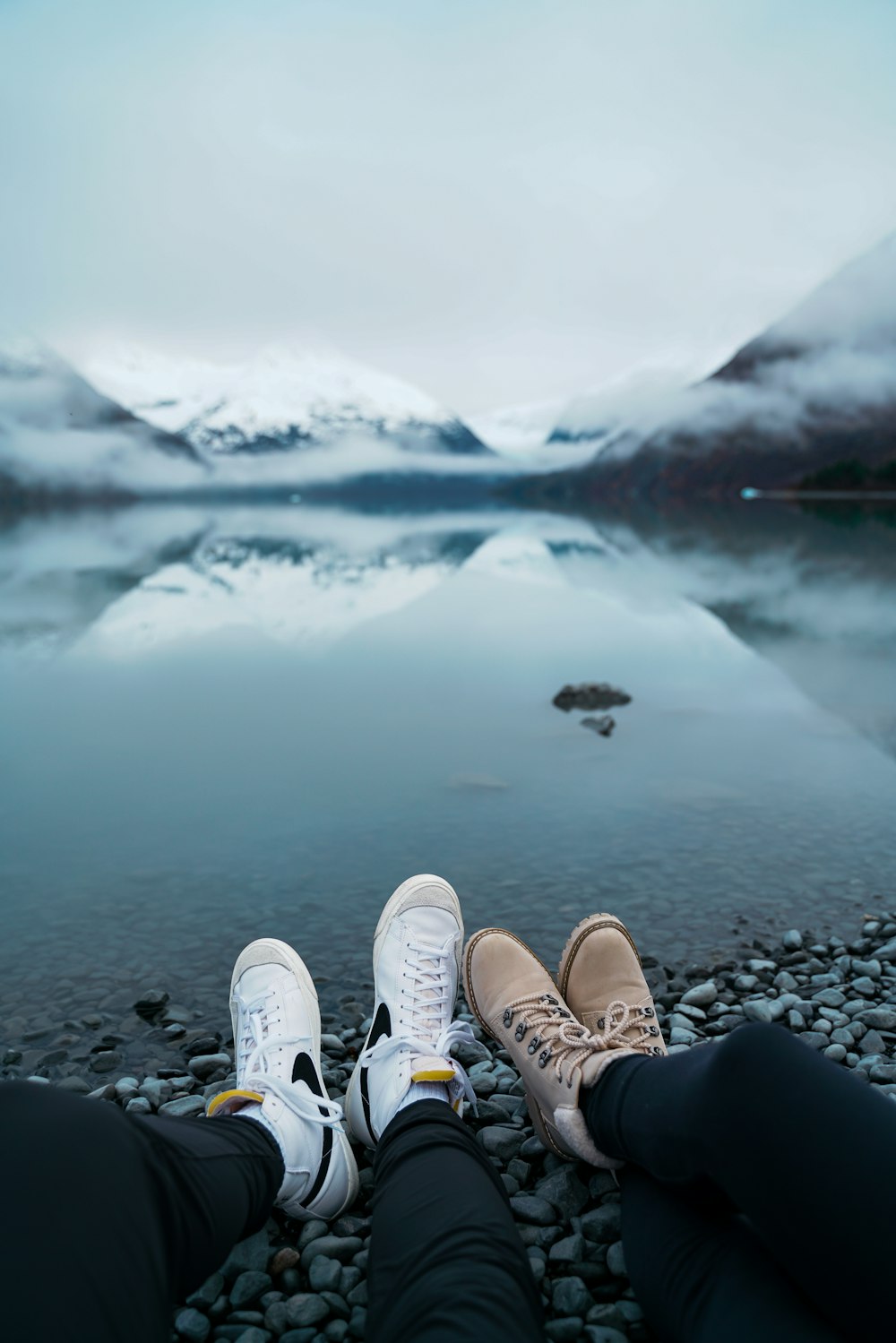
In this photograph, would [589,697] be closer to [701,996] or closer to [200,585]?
[701,996]

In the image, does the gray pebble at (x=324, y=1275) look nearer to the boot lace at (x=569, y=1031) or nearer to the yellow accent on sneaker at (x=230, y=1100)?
the yellow accent on sneaker at (x=230, y=1100)

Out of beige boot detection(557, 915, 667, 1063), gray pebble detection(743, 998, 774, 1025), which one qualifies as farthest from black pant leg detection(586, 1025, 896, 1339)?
gray pebble detection(743, 998, 774, 1025)

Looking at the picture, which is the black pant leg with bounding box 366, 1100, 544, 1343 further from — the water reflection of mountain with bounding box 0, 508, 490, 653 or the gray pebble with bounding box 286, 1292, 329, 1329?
the water reflection of mountain with bounding box 0, 508, 490, 653

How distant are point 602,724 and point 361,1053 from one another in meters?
4.41

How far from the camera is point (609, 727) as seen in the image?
21.8 ft

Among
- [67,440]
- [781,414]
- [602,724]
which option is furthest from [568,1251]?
[781,414]

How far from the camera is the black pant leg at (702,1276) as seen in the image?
4.61ft

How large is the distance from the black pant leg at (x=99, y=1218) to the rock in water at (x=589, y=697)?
5865 mm

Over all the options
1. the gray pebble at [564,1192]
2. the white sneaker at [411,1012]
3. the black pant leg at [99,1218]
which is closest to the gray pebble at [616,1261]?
the gray pebble at [564,1192]

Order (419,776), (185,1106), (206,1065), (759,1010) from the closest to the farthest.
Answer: (185,1106) < (206,1065) < (759,1010) < (419,776)

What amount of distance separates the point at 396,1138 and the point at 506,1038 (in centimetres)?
57

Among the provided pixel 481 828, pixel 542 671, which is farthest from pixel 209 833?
pixel 542 671

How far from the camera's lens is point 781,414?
154m

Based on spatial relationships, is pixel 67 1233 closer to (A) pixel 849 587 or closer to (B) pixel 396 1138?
(B) pixel 396 1138
